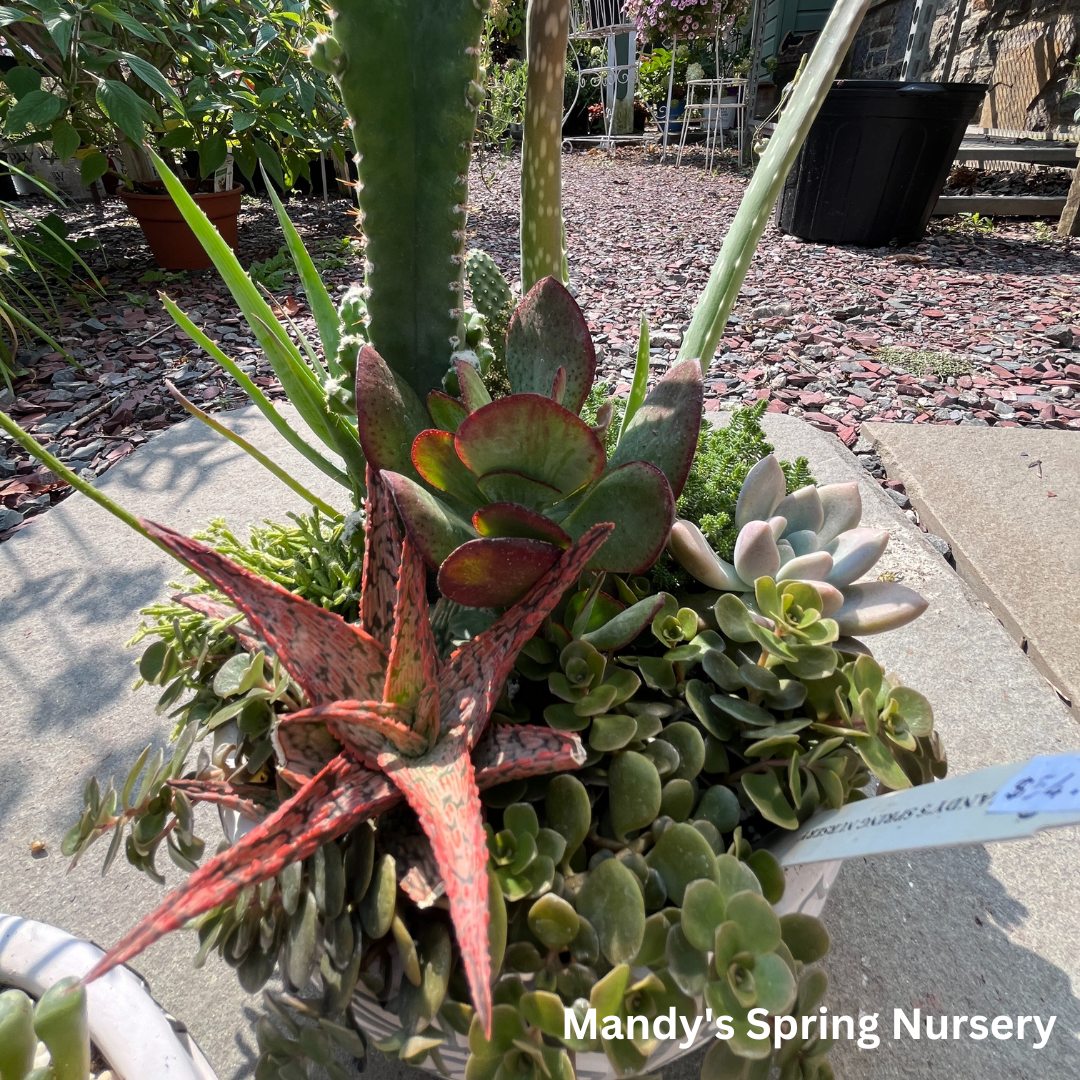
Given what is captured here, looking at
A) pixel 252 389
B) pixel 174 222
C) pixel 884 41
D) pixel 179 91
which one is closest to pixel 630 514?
pixel 252 389

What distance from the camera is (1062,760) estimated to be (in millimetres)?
303

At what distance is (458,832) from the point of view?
390 millimetres

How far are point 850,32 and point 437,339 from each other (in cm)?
51

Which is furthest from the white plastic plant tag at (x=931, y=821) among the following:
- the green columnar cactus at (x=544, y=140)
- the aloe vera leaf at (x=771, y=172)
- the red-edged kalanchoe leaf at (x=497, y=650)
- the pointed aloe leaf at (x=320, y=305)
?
the pointed aloe leaf at (x=320, y=305)

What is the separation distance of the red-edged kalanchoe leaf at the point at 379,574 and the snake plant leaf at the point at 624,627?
152mm

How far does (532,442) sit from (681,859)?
30cm

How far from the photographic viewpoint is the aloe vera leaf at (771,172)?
72 centimetres

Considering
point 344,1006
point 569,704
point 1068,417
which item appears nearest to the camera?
point 344,1006

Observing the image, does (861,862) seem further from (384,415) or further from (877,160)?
(877,160)

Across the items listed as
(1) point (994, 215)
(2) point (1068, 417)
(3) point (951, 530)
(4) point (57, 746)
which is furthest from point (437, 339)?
(1) point (994, 215)

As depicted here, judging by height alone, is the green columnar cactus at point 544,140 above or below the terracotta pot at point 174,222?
above

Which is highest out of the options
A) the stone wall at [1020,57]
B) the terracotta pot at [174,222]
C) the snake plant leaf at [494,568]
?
the stone wall at [1020,57]

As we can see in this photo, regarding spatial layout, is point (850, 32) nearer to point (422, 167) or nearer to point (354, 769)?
point (422, 167)

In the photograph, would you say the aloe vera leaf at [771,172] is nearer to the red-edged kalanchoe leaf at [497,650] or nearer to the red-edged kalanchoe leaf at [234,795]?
the red-edged kalanchoe leaf at [497,650]
